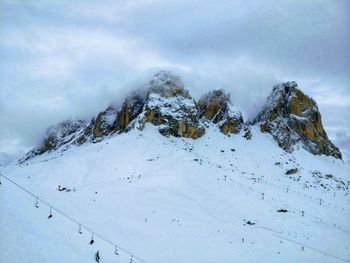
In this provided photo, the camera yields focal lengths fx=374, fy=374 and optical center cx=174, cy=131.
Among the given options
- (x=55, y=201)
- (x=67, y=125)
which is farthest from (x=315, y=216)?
(x=67, y=125)

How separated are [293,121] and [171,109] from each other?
3487 cm

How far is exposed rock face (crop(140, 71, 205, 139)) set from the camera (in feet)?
266

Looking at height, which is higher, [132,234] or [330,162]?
[132,234]

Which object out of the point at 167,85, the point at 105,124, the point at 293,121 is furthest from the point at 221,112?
the point at 105,124

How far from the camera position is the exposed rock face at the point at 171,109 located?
266ft

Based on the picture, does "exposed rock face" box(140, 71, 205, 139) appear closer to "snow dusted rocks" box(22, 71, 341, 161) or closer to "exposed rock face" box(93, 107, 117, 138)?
"snow dusted rocks" box(22, 71, 341, 161)

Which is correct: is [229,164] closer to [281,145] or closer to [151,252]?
[281,145]

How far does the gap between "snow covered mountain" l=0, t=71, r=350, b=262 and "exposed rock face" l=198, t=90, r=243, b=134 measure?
1.08 feet

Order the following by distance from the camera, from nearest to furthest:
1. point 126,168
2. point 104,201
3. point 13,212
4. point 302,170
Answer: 1. point 13,212
2. point 104,201
3. point 126,168
4. point 302,170

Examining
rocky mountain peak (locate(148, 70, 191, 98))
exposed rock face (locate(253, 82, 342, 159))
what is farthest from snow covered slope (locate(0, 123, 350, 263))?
exposed rock face (locate(253, 82, 342, 159))

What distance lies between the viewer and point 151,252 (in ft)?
83.1

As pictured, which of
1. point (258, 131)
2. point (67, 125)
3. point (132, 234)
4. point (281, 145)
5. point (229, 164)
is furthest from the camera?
point (67, 125)

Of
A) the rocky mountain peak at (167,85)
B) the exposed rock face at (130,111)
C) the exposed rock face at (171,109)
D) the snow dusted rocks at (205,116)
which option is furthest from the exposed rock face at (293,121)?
the exposed rock face at (130,111)

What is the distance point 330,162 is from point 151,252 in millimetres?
78591
